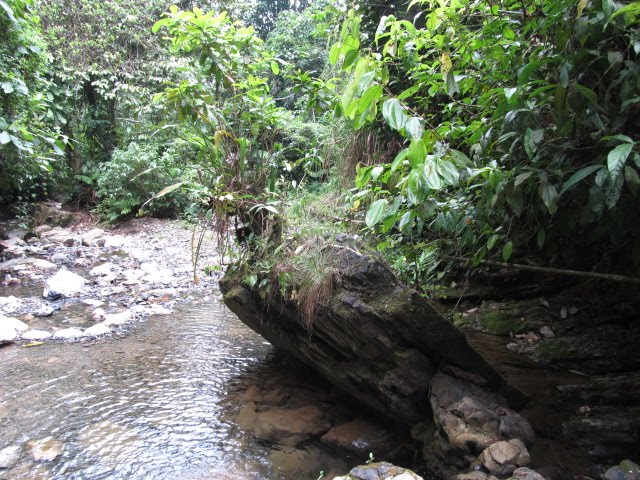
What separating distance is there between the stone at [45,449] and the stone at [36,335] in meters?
2.14

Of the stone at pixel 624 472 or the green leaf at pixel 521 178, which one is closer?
the green leaf at pixel 521 178

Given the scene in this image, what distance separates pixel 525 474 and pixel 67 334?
188 inches

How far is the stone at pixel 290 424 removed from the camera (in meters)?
3.02

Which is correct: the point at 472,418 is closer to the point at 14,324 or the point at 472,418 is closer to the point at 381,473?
the point at 381,473

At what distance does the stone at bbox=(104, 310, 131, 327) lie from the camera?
5.16 metres

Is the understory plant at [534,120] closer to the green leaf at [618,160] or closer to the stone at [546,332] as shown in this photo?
the green leaf at [618,160]

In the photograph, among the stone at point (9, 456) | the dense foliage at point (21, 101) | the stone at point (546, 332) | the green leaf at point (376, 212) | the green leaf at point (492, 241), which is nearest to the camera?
the green leaf at point (376, 212)

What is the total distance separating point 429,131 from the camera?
194 centimetres

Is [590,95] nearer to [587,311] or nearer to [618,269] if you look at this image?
[618,269]

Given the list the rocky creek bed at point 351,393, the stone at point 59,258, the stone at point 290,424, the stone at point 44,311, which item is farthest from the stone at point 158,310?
the stone at point 59,258

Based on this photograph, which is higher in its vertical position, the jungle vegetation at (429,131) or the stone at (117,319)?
the jungle vegetation at (429,131)

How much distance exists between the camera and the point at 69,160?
1240 centimetres

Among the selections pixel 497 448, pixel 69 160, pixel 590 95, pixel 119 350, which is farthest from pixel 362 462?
pixel 69 160

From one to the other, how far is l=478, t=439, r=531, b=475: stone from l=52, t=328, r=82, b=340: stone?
4438mm
